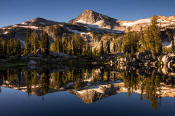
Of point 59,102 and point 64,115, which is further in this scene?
point 59,102

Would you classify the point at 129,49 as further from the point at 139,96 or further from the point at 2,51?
the point at 139,96

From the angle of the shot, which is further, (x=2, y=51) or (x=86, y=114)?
(x=2, y=51)

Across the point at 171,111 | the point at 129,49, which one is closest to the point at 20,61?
the point at 129,49

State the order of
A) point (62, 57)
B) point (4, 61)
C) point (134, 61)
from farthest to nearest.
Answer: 1. point (62, 57)
2. point (4, 61)
3. point (134, 61)

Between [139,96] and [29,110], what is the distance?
1378 centimetres

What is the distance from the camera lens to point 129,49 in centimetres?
12075

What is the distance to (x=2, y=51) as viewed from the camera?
340 feet

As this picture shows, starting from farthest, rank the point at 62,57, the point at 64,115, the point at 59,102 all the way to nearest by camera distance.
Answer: the point at 62,57, the point at 59,102, the point at 64,115

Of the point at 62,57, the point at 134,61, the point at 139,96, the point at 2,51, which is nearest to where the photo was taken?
the point at 139,96

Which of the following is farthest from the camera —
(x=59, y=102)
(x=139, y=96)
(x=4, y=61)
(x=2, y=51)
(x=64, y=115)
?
(x=2, y=51)

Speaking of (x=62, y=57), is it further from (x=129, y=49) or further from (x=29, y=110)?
(x=29, y=110)

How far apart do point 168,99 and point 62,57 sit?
96577mm

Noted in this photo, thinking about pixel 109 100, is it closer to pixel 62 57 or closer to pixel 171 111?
pixel 171 111

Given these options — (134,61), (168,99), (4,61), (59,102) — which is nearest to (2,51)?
(4,61)
